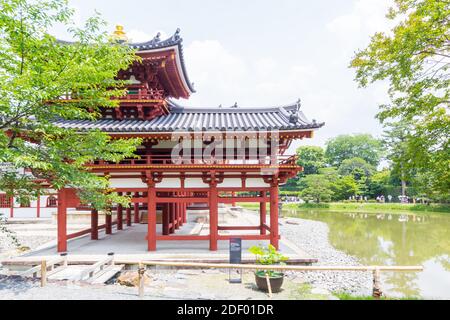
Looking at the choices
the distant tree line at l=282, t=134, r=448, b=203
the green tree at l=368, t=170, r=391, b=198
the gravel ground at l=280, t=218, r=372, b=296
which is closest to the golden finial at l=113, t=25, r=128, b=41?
the gravel ground at l=280, t=218, r=372, b=296

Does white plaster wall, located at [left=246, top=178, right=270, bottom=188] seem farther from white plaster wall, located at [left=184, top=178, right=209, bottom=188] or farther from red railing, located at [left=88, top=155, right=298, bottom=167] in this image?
white plaster wall, located at [left=184, top=178, right=209, bottom=188]

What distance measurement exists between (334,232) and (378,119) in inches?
712

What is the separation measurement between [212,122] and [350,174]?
162 ft

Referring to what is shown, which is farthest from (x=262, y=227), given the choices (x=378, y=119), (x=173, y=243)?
(x=378, y=119)

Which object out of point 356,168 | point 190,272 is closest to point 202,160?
point 190,272

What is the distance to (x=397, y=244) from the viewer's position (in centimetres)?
1886

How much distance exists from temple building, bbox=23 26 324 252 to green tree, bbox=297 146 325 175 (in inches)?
2018

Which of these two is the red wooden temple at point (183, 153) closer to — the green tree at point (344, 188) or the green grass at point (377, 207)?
the green grass at point (377, 207)

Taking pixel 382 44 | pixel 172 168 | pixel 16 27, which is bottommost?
pixel 172 168

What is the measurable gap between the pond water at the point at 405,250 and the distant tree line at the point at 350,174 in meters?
9.60

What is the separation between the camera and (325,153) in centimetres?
6806

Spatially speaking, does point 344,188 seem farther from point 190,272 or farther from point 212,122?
point 190,272

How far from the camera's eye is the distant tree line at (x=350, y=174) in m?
45.9
